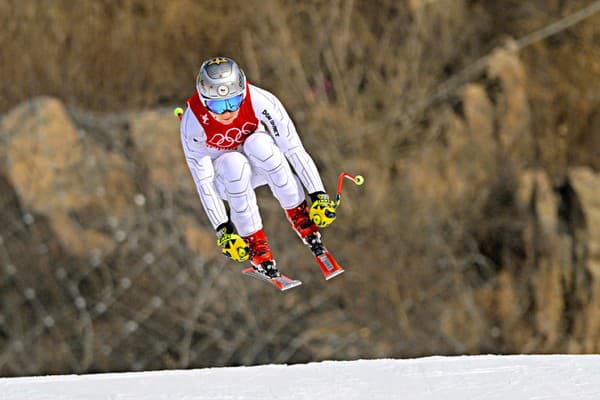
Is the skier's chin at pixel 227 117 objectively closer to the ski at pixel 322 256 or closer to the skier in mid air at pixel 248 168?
the skier in mid air at pixel 248 168

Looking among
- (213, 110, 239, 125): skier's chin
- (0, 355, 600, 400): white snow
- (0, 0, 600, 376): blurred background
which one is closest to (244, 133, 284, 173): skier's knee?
(213, 110, 239, 125): skier's chin

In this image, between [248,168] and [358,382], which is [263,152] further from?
[358,382]

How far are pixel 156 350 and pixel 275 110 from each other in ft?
29.1

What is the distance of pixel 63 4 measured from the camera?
13258 millimetres

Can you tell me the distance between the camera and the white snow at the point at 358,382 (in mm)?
6715

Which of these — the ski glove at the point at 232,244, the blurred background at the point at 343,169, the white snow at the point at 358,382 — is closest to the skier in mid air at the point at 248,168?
the ski glove at the point at 232,244

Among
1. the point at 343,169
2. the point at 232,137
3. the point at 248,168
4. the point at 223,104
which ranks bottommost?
the point at 343,169

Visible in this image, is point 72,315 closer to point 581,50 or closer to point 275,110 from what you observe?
point 581,50

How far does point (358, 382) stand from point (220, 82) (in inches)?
97.8

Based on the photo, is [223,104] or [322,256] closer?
[223,104]

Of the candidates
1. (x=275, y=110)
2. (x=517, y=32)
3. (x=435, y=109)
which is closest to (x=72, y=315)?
(x=435, y=109)

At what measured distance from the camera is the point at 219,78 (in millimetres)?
4922

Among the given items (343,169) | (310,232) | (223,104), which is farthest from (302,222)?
(343,169)

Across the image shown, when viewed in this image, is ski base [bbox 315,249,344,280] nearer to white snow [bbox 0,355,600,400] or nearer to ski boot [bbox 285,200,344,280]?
ski boot [bbox 285,200,344,280]
